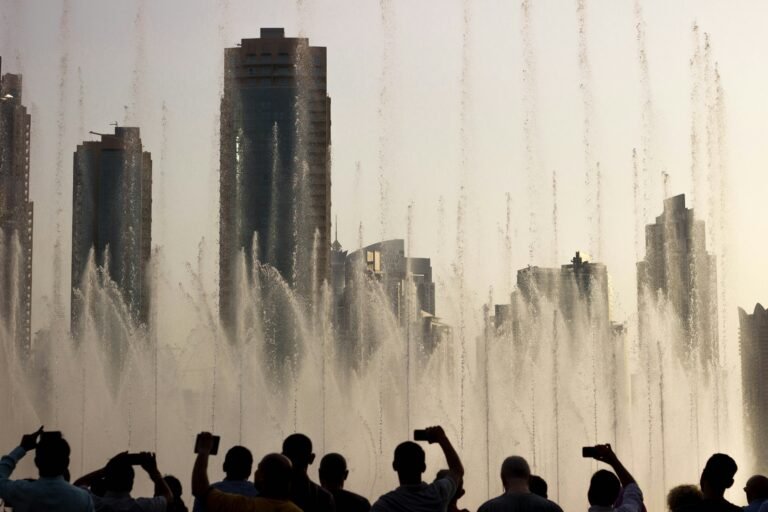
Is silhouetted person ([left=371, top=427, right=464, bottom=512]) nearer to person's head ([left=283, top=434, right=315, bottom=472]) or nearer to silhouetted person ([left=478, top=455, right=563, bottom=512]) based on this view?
silhouetted person ([left=478, top=455, right=563, bottom=512])

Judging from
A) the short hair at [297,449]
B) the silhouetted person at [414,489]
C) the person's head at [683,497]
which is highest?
the short hair at [297,449]

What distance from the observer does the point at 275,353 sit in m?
99.2

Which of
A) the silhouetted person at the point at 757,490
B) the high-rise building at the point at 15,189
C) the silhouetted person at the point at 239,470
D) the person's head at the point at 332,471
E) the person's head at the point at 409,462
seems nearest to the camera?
the person's head at the point at 409,462

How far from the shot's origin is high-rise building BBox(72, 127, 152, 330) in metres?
110

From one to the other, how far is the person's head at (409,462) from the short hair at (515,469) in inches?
22.5

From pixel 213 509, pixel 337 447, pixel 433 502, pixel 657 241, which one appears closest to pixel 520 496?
pixel 433 502

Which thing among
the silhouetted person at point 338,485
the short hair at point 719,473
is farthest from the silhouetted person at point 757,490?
the silhouetted person at point 338,485

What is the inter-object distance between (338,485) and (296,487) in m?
0.60

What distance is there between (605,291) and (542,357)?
6.76 metres

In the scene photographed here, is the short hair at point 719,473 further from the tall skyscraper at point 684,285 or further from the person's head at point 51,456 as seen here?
the tall skyscraper at point 684,285

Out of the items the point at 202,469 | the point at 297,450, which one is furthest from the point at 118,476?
the point at 297,450

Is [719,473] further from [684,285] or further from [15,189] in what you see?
[15,189]

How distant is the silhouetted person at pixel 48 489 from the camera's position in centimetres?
861

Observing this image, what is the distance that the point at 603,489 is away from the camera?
9.59 metres
